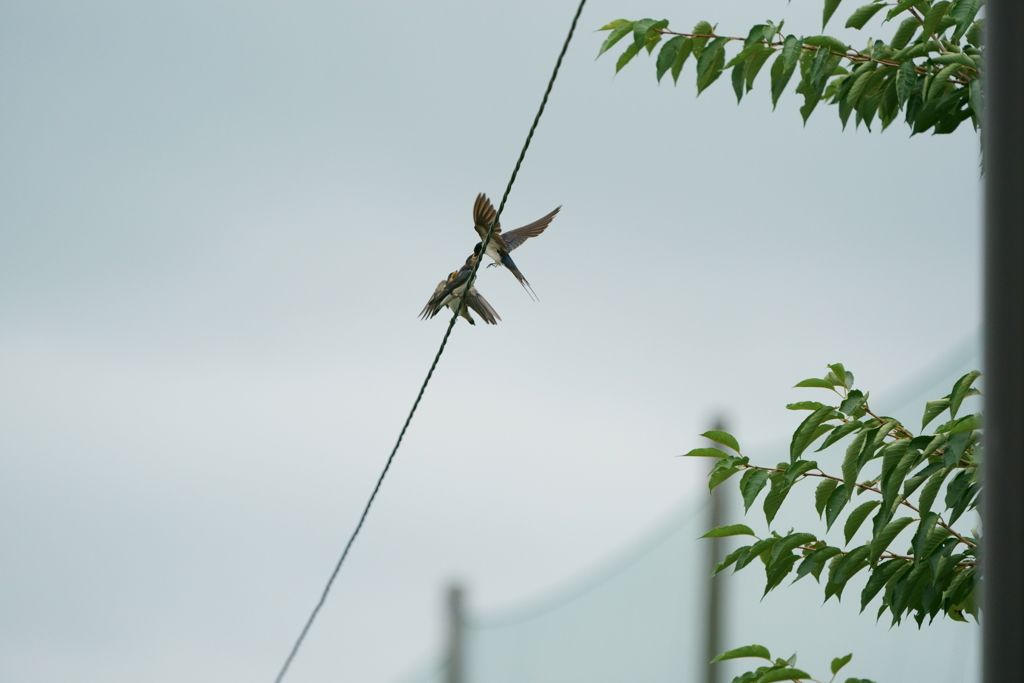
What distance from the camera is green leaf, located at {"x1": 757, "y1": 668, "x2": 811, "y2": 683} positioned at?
3.52 ft

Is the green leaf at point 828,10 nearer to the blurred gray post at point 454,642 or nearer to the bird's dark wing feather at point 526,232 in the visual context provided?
the bird's dark wing feather at point 526,232

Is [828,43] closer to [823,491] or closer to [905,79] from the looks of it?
[905,79]

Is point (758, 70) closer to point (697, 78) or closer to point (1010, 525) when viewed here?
point (697, 78)

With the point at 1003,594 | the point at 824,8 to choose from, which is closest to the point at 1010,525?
the point at 1003,594

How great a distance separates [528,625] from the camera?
1.86 meters

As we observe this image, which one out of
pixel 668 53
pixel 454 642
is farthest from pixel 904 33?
pixel 454 642

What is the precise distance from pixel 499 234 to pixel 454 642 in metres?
0.88

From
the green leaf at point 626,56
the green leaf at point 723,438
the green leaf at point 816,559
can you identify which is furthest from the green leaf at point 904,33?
the green leaf at point 816,559

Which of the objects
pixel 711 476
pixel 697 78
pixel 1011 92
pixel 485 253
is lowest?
pixel 1011 92

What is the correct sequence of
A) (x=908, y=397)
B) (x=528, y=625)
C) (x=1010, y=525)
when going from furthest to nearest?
(x=528, y=625) → (x=908, y=397) → (x=1010, y=525)

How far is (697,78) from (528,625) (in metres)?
1.17

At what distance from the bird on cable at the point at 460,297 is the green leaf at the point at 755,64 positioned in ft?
1.55

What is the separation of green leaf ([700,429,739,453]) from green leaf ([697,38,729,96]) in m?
0.49

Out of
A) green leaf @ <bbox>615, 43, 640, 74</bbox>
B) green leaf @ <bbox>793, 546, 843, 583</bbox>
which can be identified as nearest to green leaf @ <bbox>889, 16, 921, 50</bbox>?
green leaf @ <bbox>615, 43, 640, 74</bbox>
